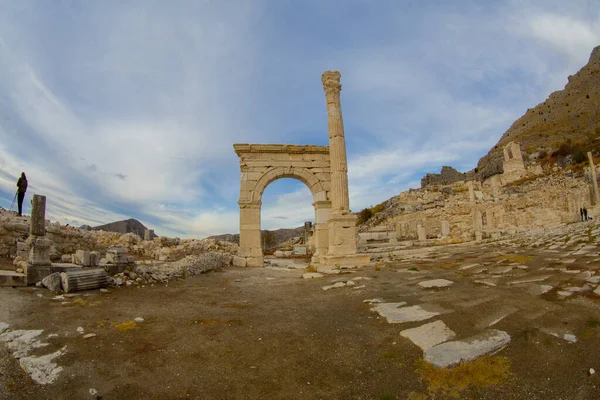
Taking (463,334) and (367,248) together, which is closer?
(463,334)

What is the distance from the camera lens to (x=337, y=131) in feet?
42.4

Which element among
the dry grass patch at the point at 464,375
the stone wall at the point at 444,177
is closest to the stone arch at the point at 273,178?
the dry grass patch at the point at 464,375

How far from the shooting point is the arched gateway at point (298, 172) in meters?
13.0

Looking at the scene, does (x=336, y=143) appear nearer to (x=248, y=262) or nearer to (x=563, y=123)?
(x=248, y=262)

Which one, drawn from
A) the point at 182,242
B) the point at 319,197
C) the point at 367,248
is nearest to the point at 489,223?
the point at 367,248

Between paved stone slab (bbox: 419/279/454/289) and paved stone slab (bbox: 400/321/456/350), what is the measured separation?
208 centimetres

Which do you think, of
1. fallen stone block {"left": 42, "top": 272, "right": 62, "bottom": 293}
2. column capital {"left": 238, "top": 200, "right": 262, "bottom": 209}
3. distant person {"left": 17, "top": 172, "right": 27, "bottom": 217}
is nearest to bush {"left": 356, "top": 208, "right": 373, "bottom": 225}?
column capital {"left": 238, "top": 200, "right": 262, "bottom": 209}

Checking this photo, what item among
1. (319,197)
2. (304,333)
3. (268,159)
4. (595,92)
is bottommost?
(304,333)

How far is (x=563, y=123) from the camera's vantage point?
68.9 m

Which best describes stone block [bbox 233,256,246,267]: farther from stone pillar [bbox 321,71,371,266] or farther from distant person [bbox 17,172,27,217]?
distant person [bbox 17,172,27,217]

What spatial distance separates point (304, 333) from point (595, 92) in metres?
95.6

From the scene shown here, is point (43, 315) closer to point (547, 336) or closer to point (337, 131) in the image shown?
point (547, 336)

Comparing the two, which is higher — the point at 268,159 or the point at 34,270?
the point at 268,159

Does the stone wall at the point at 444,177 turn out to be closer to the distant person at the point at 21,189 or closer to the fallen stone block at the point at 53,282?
the distant person at the point at 21,189
